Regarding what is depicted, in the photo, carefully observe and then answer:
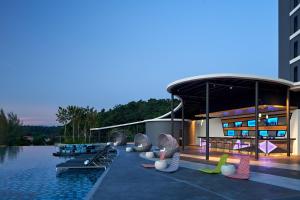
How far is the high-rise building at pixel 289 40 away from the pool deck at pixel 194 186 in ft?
63.9

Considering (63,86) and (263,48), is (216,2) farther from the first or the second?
(263,48)

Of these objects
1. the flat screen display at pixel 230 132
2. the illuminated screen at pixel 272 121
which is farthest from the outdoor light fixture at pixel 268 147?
the flat screen display at pixel 230 132

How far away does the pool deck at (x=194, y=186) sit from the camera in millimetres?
8148

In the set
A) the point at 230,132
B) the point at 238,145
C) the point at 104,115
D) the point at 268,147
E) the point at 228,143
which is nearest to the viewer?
the point at 268,147

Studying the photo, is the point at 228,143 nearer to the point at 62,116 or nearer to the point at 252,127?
the point at 252,127

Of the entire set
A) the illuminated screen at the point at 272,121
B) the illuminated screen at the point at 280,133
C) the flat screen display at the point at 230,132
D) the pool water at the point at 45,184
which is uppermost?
the illuminated screen at the point at 272,121

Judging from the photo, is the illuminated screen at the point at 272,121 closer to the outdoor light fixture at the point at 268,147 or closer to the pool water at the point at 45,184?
the outdoor light fixture at the point at 268,147

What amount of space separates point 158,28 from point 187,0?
6.82 m

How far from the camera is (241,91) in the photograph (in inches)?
848

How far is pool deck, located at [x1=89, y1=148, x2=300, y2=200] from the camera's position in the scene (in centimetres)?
815

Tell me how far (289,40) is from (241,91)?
12.0 m

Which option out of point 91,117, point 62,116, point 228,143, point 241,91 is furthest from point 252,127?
point 62,116

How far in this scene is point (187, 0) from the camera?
79.0 feet

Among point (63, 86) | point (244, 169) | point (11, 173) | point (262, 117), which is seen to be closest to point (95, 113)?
point (63, 86)
